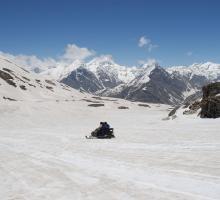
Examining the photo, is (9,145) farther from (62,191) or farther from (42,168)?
(62,191)

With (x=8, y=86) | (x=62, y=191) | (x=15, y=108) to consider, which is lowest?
(x=62, y=191)

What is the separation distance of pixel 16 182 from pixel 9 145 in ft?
51.2

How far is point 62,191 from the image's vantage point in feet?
46.9

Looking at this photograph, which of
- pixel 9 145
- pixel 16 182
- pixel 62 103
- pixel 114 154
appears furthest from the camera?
pixel 62 103

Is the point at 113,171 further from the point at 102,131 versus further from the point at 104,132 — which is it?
the point at 102,131

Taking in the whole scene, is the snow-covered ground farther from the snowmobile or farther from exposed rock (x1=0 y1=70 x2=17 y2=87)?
exposed rock (x1=0 y1=70 x2=17 y2=87)

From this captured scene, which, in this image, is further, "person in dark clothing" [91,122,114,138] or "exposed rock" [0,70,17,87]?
"exposed rock" [0,70,17,87]

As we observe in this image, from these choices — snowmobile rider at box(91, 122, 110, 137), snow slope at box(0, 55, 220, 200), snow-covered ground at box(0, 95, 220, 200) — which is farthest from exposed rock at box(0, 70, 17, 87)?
snow-covered ground at box(0, 95, 220, 200)

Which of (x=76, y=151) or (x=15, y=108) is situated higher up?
(x=15, y=108)

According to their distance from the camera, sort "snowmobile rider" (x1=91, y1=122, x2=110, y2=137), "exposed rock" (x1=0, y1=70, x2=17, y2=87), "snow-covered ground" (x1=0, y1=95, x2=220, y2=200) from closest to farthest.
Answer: "snow-covered ground" (x1=0, y1=95, x2=220, y2=200) → "snowmobile rider" (x1=91, y1=122, x2=110, y2=137) → "exposed rock" (x1=0, y1=70, x2=17, y2=87)

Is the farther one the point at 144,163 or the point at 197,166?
the point at 144,163

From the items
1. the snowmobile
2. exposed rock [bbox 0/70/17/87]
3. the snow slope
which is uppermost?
exposed rock [bbox 0/70/17/87]

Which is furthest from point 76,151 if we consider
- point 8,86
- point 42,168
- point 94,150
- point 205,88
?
point 8,86

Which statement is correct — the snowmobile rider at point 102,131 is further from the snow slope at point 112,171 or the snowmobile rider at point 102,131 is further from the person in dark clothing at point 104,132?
the snow slope at point 112,171
